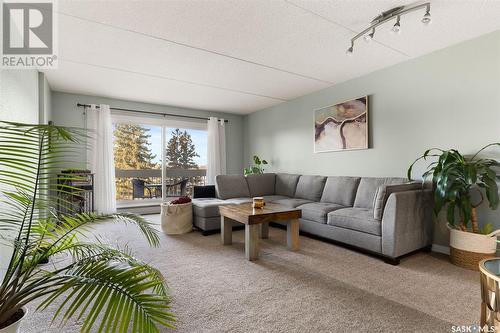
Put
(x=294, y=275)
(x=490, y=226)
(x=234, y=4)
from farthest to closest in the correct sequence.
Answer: (x=490, y=226), (x=294, y=275), (x=234, y=4)

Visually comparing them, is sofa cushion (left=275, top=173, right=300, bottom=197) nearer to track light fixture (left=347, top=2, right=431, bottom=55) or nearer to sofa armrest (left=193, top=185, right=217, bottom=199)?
sofa armrest (left=193, top=185, right=217, bottom=199)

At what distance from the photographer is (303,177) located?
459 centimetres

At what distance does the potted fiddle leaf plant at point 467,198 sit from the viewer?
2420 mm

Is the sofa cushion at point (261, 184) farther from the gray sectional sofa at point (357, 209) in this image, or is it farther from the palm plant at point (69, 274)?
the palm plant at point (69, 274)

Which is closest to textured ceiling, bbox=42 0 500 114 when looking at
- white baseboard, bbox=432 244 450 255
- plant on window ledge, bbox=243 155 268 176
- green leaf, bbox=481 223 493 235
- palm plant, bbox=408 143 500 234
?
palm plant, bbox=408 143 500 234

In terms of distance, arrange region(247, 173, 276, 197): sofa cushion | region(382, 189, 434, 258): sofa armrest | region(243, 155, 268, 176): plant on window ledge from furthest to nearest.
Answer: region(243, 155, 268, 176): plant on window ledge, region(247, 173, 276, 197): sofa cushion, region(382, 189, 434, 258): sofa armrest

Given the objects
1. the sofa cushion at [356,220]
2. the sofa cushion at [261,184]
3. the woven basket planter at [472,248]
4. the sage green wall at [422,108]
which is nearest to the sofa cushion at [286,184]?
the sofa cushion at [261,184]

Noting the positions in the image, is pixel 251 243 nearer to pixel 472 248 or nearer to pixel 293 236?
pixel 293 236

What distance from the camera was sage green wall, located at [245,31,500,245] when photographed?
8.80 feet

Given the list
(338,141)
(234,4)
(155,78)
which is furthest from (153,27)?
(338,141)

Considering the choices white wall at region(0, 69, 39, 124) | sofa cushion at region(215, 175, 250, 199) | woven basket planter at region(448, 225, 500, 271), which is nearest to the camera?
white wall at region(0, 69, 39, 124)

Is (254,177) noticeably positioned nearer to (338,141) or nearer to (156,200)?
(338,141)

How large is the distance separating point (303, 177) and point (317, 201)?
0.56 metres

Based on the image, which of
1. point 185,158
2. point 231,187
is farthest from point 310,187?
point 185,158
